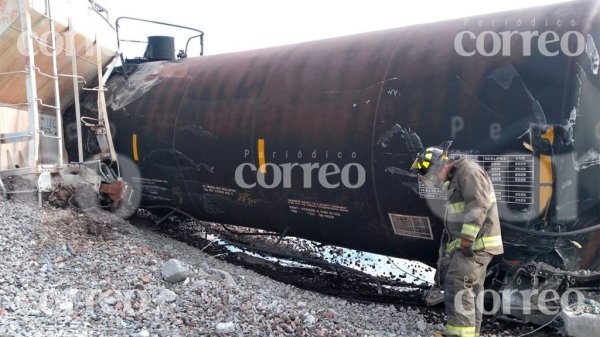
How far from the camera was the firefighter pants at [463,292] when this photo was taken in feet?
12.6

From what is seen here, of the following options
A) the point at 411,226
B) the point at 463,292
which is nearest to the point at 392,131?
the point at 411,226

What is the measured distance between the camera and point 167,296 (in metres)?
4.42

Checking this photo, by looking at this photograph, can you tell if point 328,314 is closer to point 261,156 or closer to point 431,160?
point 431,160

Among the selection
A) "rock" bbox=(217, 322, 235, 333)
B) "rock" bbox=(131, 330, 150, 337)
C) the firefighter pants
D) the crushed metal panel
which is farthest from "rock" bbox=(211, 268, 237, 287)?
the firefighter pants

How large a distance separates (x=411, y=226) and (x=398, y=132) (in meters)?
0.94

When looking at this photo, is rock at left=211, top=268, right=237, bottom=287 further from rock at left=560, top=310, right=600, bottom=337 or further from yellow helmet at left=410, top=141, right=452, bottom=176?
rock at left=560, top=310, right=600, bottom=337

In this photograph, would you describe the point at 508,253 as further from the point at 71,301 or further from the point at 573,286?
the point at 71,301

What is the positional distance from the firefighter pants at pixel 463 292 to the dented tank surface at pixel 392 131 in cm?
52

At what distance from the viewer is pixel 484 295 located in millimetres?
4426

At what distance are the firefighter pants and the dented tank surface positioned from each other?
0.52 metres

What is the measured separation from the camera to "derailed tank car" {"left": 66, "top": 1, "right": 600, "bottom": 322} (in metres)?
3.93

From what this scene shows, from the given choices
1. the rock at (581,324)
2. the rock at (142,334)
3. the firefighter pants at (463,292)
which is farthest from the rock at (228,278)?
the rock at (581,324)

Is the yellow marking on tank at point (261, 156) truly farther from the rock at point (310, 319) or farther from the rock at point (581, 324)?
the rock at point (581, 324)

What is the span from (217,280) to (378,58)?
2.91m
